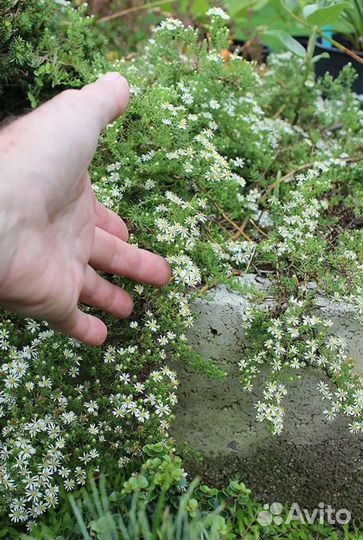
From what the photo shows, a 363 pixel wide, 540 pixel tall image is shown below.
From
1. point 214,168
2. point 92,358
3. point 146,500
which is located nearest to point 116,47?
point 214,168

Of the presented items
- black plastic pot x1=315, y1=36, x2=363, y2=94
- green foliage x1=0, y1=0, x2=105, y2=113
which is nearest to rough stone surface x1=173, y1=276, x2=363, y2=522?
green foliage x1=0, y1=0, x2=105, y2=113

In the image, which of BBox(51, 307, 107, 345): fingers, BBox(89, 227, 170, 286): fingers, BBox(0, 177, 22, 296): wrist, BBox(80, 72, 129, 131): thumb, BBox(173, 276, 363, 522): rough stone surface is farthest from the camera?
BBox(173, 276, 363, 522): rough stone surface

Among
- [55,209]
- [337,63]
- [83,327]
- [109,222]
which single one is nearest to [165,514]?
[83,327]

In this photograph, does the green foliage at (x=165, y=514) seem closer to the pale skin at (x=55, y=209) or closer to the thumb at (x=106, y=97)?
the pale skin at (x=55, y=209)

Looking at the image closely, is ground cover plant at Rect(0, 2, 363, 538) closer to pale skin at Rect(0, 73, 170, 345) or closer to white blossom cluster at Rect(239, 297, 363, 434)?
white blossom cluster at Rect(239, 297, 363, 434)

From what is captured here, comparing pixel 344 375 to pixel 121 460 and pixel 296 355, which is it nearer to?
pixel 296 355

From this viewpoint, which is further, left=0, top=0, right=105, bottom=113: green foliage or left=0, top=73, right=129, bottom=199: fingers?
left=0, top=0, right=105, bottom=113: green foliage

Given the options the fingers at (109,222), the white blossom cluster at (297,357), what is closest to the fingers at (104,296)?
the fingers at (109,222)
